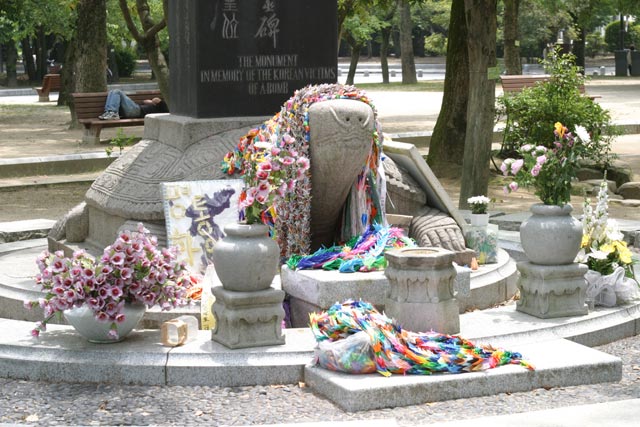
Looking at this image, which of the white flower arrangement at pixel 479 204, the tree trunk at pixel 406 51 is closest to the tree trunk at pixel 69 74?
the tree trunk at pixel 406 51

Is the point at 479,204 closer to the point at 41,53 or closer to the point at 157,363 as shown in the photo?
the point at 157,363

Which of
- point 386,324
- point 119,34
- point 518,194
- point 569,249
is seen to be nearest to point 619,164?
point 518,194

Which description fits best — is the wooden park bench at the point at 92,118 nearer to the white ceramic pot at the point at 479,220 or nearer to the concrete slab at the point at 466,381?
the white ceramic pot at the point at 479,220

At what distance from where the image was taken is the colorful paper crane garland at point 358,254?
22.3ft

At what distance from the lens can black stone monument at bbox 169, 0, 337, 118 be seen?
27.0 ft

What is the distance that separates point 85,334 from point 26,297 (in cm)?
135

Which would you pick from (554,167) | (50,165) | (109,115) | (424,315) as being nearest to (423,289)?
(424,315)

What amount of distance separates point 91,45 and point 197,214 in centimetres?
1676

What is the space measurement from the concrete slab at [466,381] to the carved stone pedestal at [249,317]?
0.37m

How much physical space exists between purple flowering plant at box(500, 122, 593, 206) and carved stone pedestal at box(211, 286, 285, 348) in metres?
1.82

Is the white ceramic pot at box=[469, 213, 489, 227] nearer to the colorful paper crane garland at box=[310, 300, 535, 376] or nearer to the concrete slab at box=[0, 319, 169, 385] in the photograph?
the colorful paper crane garland at box=[310, 300, 535, 376]

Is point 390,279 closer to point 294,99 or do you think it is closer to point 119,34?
point 294,99

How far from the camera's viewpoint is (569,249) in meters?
6.69

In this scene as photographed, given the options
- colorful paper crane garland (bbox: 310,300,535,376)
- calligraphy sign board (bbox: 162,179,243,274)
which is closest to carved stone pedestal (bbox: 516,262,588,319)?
colorful paper crane garland (bbox: 310,300,535,376)
